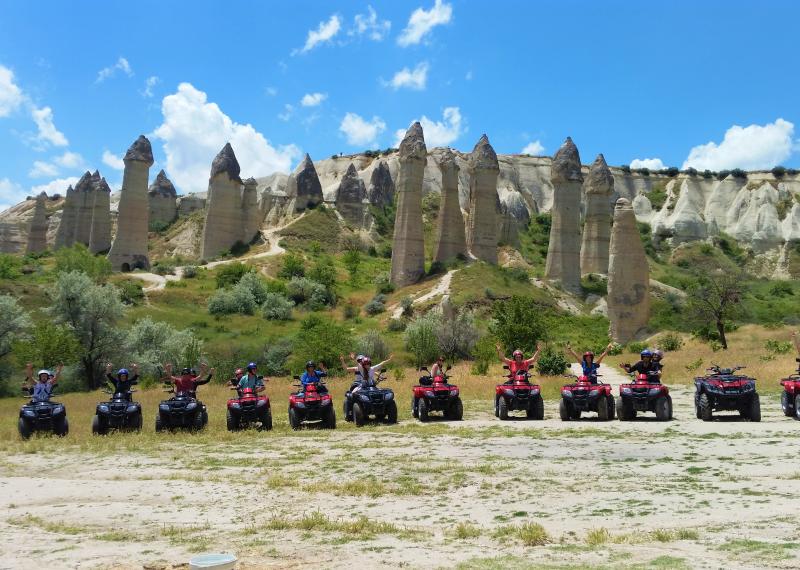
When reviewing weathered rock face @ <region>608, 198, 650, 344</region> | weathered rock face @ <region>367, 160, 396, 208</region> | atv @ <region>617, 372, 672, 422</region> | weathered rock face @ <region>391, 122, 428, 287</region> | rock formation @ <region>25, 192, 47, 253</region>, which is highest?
weathered rock face @ <region>367, 160, 396, 208</region>

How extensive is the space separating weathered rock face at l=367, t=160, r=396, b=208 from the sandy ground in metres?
82.5

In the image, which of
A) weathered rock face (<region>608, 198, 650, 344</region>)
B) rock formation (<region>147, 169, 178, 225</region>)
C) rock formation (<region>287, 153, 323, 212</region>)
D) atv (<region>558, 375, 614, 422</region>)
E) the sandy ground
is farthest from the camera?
rock formation (<region>147, 169, 178, 225</region>)

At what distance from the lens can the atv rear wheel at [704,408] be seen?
16.3 metres

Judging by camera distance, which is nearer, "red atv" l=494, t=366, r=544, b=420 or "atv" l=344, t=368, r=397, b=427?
"atv" l=344, t=368, r=397, b=427

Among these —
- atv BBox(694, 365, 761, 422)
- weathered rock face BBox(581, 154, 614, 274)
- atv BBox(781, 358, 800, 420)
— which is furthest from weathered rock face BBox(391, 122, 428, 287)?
atv BBox(781, 358, 800, 420)

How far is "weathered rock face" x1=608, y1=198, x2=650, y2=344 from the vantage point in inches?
Answer: 1610

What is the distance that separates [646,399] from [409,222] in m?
38.4

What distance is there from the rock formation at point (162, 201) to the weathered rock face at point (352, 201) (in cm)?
2344

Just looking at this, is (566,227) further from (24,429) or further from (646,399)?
(24,429)

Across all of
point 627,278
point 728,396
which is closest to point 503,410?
point 728,396

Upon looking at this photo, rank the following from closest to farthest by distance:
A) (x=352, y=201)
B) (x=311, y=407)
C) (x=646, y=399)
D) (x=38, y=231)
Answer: (x=311, y=407)
(x=646, y=399)
(x=38, y=231)
(x=352, y=201)

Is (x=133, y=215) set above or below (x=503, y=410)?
above

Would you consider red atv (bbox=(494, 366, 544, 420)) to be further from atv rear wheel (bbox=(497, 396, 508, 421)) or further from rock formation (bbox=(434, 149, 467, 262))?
rock formation (bbox=(434, 149, 467, 262))

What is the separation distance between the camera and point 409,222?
5388 centimetres
